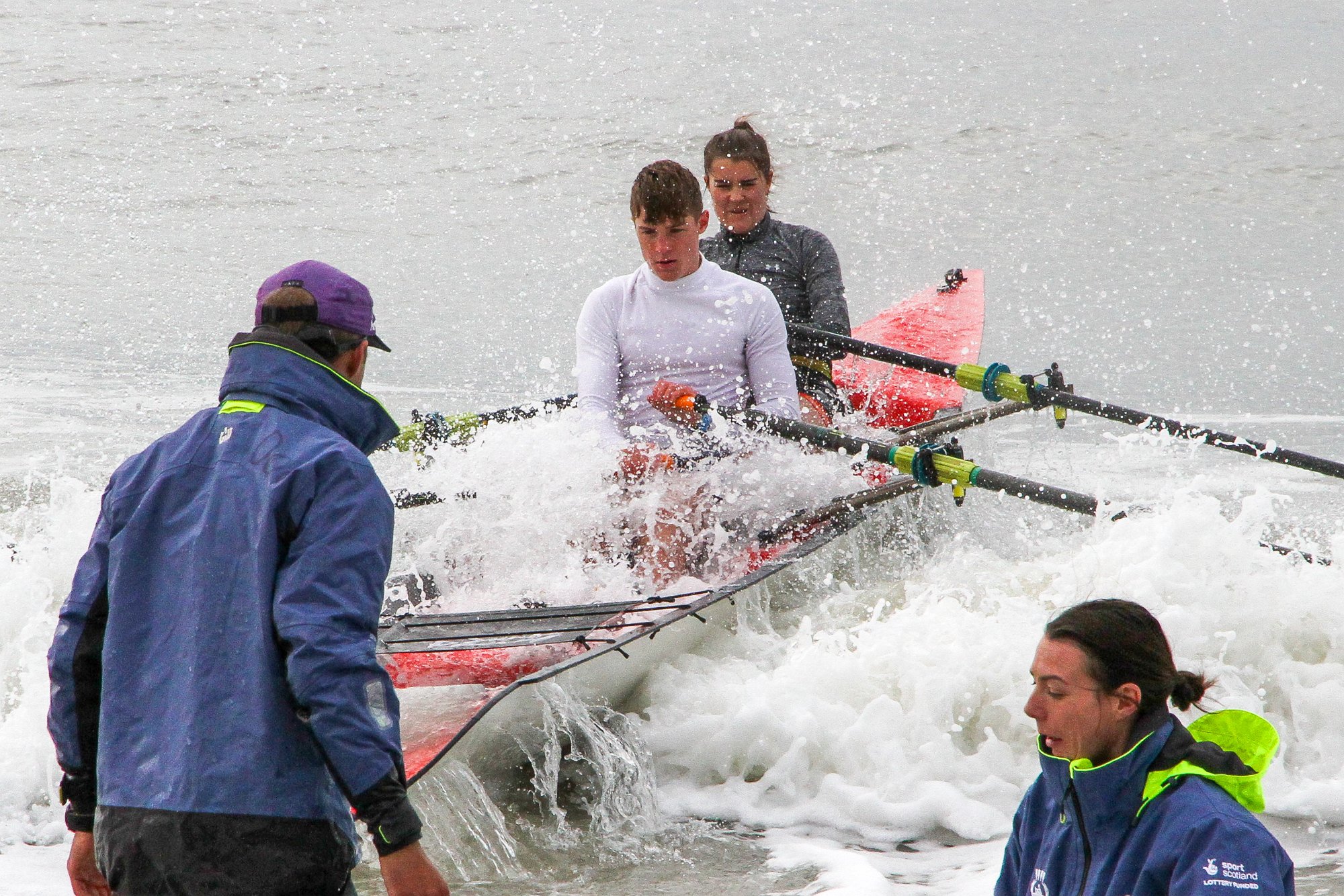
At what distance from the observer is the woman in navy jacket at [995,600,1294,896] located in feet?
5.28

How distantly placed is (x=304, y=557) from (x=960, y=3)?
2251cm

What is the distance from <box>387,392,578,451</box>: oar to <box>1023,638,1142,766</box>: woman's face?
3.46 meters

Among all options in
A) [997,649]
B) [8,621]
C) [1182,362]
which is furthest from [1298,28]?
[8,621]

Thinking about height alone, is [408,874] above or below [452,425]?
below

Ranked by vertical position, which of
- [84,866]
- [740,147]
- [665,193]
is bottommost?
[84,866]

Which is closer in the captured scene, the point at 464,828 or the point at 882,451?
the point at 464,828

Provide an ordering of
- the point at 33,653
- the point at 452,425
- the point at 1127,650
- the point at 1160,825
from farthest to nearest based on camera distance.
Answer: the point at 452,425, the point at 33,653, the point at 1127,650, the point at 1160,825

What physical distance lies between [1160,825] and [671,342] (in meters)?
2.99

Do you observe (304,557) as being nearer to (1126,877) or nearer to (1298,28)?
(1126,877)

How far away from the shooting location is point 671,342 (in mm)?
4469

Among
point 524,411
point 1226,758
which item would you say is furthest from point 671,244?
point 1226,758

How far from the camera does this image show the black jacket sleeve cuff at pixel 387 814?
5.78ft

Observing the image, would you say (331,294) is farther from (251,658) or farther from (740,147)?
(740,147)

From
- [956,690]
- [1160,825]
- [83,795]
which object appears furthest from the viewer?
[956,690]
